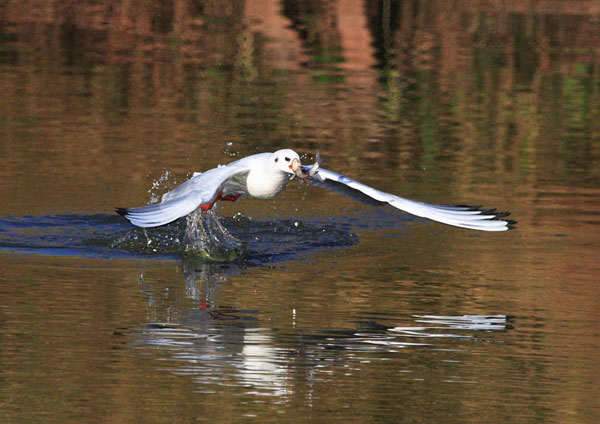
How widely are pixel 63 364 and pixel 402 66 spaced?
57.1 feet

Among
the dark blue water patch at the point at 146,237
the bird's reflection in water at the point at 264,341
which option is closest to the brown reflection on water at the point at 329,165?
the bird's reflection in water at the point at 264,341

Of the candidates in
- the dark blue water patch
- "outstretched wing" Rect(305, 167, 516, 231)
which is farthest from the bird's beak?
the dark blue water patch

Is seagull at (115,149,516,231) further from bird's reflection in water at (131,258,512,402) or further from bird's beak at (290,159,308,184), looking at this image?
bird's reflection in water at (131,258,512,402)

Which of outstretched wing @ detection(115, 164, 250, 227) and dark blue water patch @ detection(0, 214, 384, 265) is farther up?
outstretched wing @ detection(115, 164, 250, 227)

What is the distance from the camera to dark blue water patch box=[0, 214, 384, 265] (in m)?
12.9

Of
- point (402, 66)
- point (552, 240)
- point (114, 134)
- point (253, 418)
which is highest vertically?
point (402, 66)

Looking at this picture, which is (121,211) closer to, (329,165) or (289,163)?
(289,163)

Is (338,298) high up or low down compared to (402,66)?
down

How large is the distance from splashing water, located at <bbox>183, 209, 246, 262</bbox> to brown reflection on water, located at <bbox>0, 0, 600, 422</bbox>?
704 mm

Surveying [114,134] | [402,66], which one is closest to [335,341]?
[114,134]

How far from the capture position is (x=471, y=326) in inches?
419

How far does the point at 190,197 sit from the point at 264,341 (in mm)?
2343

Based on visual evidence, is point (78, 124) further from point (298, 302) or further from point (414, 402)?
point (414, 402)

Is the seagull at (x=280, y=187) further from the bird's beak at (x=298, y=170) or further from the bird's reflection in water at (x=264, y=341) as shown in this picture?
the bird's reflection in water at (x=264, y=341)
